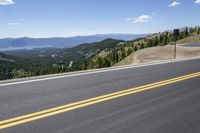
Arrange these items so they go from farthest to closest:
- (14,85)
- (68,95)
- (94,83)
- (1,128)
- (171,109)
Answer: (94,83) → (14,85) → (68,95) → (171,109) → (1,128)

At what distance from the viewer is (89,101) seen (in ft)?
20.5

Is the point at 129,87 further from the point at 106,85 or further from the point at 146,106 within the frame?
the point at 146,106

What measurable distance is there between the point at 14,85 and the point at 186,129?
16.9 feet

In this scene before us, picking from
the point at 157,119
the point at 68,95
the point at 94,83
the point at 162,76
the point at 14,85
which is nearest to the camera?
the point at 157,119

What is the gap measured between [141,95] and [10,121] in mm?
3487

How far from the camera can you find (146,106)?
601 cm

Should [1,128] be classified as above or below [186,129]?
above

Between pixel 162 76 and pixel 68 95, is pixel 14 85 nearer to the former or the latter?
pixel 68 95

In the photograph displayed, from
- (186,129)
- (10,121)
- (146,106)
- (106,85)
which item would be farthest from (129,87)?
(10,121)

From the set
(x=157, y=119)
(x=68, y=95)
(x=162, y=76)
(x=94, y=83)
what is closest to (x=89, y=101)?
(x=68, y=95)

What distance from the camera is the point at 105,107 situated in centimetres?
581

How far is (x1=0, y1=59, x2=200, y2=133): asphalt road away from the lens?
466 cm

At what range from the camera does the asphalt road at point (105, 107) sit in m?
4.66

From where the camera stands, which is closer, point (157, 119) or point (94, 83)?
point (157, 119)
